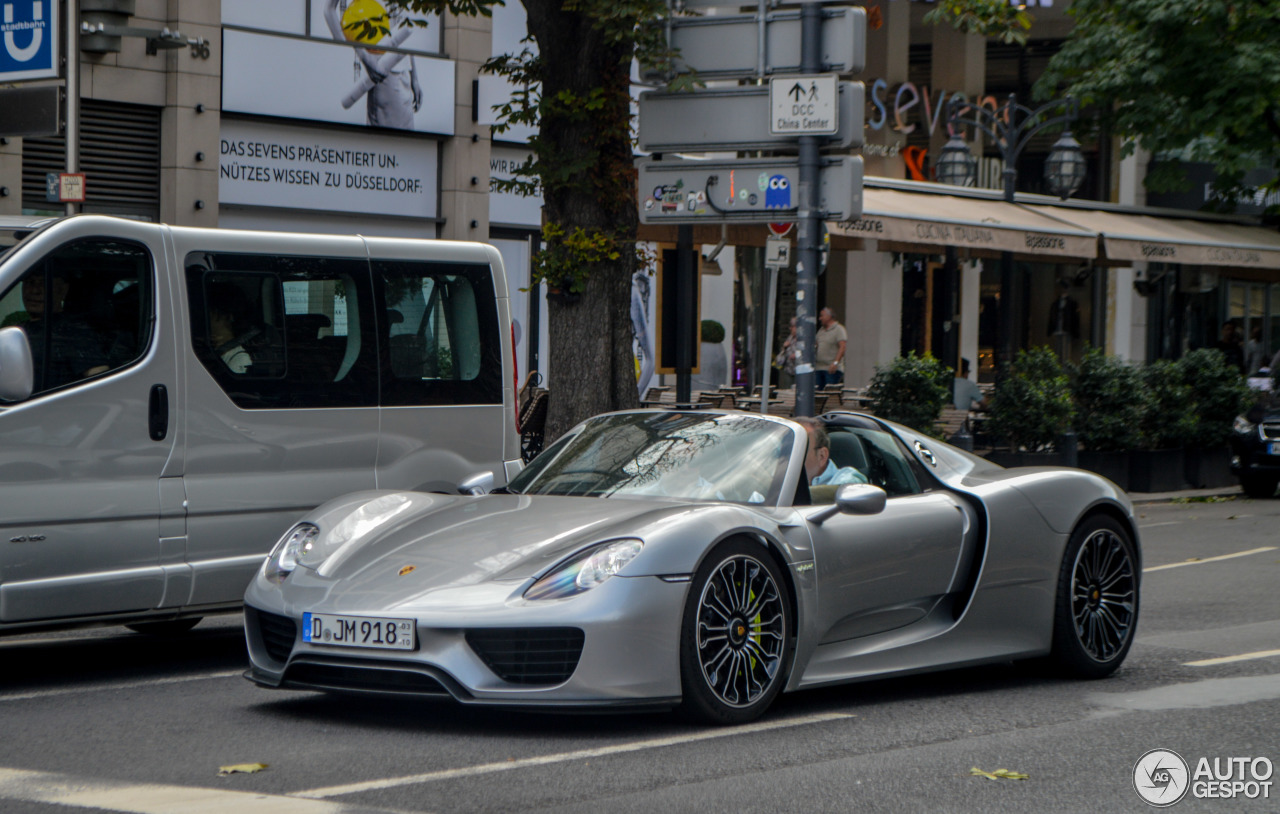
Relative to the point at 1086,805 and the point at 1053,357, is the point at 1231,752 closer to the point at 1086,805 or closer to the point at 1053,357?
the point at 1086,805

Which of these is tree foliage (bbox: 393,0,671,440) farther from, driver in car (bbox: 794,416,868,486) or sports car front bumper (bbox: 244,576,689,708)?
sports car front bumper (bbox: 244,576,689,708)

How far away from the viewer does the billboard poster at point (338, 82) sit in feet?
62.3

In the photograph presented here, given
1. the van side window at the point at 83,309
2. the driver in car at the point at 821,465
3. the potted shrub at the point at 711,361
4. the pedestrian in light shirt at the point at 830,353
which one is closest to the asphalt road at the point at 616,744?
the driver in car at the point at 821,465

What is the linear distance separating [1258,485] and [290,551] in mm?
15001

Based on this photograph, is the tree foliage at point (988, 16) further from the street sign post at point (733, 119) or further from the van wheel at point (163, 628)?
the van wheel at point (163, 628)

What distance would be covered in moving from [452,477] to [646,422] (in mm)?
1741

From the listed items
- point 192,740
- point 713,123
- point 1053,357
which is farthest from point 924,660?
point 1053,357

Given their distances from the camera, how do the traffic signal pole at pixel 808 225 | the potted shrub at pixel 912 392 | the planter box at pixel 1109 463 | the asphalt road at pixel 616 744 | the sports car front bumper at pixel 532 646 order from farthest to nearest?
the planter box at pixel 1109 463 < the potted shrub at pixel 912 392 < the traffic signal pole at pixel 808 225 < the sports car front bumper at pixel 532 646 < the asphalt road at pixel 616 744

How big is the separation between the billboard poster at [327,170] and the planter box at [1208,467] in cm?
985

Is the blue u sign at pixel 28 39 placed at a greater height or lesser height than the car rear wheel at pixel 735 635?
greater

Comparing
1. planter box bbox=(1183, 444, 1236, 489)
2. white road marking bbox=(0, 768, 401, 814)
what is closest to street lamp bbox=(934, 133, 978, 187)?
planter box bbox=(1183, 444, 1236, 489)

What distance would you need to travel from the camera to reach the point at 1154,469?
18.8m

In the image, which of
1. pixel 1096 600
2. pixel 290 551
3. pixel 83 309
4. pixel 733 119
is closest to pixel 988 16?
pixel 733 119

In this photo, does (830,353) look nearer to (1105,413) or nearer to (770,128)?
(1105,413)
